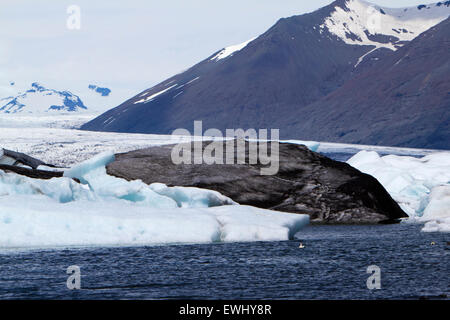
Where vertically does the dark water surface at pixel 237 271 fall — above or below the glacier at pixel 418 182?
below

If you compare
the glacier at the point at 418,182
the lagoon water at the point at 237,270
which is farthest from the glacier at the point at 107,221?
the glacier at the point at 418,182

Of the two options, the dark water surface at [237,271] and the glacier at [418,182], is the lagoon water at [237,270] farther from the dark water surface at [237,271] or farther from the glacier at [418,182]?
the glacier at [418,182]

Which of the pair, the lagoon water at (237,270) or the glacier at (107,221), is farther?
A: the glacier at (107,221)

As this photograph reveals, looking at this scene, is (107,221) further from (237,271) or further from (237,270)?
(237,271)

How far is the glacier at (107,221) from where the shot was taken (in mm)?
25188

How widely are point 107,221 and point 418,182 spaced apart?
31.2 metres

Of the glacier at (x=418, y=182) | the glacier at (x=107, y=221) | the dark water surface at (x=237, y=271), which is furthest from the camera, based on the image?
the glacier at (x=418, y=182)

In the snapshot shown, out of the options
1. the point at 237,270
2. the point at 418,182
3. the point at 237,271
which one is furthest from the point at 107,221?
the point at 418,182

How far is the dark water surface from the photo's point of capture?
18312 mm

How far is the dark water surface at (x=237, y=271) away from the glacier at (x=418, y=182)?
31.4 ft

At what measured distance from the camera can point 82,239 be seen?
25.8 metres

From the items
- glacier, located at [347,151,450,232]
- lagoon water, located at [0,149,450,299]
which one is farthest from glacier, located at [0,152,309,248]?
glacier, located at [347,151,450,232]

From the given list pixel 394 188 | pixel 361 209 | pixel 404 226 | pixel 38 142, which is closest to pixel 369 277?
pixel 404 226

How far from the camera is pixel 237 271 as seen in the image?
21812 millimetres
